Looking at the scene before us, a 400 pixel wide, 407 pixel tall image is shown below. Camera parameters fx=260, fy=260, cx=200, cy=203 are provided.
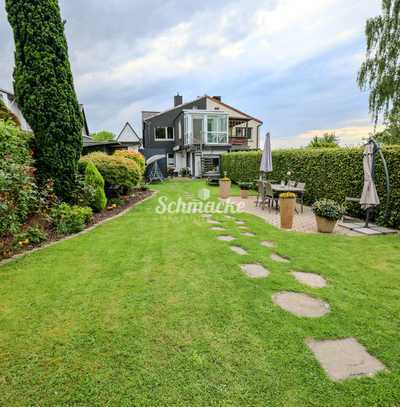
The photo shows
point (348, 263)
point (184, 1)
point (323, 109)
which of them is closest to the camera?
point (348, 263)

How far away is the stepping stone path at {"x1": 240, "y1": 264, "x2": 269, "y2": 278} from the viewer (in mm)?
3676

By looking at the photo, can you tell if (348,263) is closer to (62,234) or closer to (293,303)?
(293,303)

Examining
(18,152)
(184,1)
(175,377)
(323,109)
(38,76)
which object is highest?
(184,1)

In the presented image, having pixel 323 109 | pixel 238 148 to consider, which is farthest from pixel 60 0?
pixel 238 148

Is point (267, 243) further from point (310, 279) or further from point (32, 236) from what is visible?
point (32, 236)

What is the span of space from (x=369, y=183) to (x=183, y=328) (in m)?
5.74

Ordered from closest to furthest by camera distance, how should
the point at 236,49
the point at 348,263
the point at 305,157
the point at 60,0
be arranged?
the point at 348,263 < the point at 60,0 < the point at 305,157 < the point at 236,49

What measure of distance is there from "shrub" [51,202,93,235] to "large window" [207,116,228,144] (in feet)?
59.7

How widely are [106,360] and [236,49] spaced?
49.3ft

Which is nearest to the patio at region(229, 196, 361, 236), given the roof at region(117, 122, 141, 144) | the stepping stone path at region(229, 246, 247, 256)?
the stepping stone path at region(229, 246, 247, 256)

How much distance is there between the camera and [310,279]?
359 cm

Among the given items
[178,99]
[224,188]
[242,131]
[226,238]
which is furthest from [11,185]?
[242,131]

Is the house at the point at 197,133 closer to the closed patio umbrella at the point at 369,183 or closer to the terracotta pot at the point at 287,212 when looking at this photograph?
the terracotta pot at the point at 287,212

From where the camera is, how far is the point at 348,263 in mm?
4176
